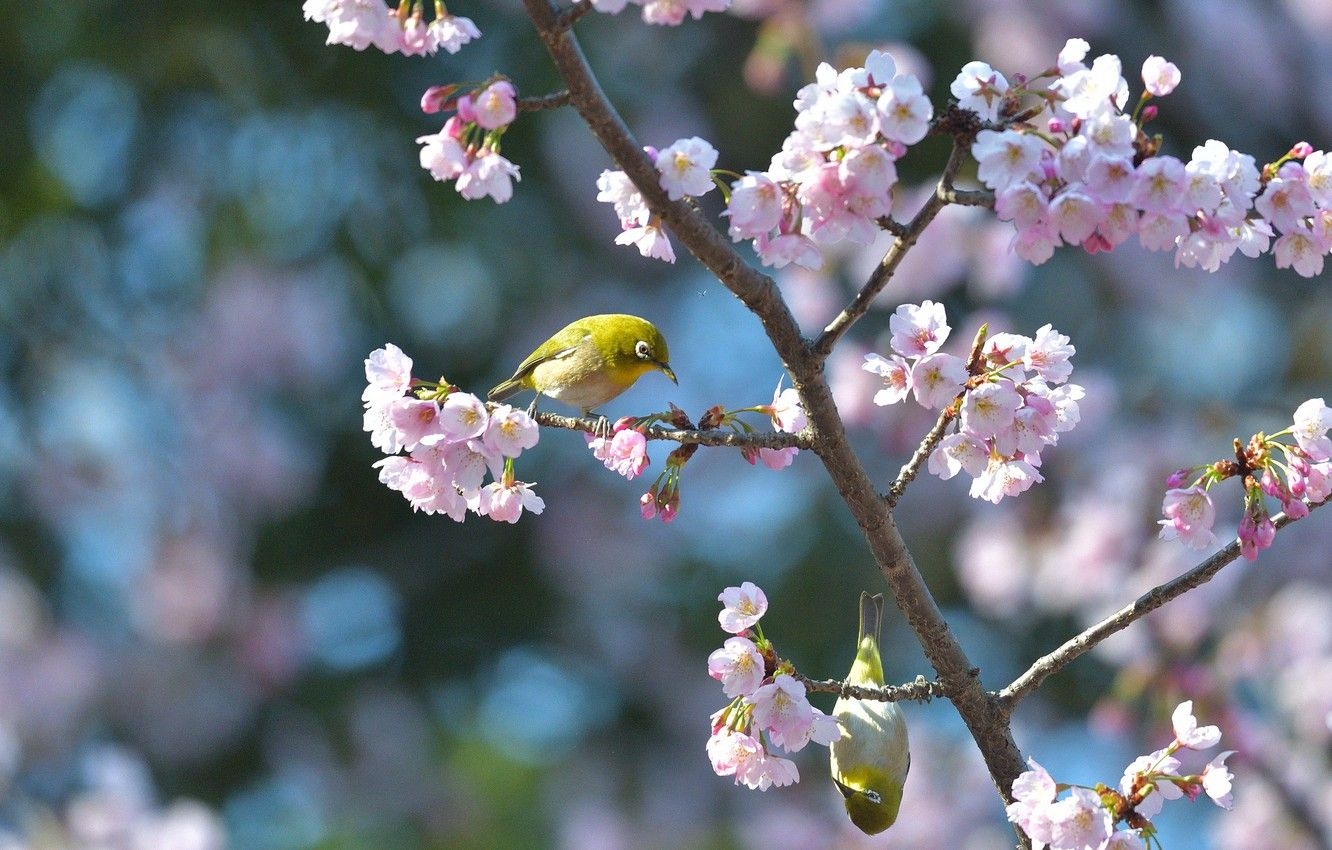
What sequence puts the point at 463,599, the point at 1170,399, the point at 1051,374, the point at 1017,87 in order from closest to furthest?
the point at 1017,87 < the point at 1051,374 < the point at 1170,399 < the point at 463,599

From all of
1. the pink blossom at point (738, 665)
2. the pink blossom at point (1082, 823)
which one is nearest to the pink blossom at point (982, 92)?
the pink blossom at point (738, 665)

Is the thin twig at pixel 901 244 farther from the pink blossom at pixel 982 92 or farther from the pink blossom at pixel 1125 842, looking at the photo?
the pink blossom at pixel 1125 842

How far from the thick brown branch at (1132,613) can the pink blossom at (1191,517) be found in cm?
4

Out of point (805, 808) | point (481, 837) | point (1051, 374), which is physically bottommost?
point (481, 837)

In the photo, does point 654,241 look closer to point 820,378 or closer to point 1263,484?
point 820,378

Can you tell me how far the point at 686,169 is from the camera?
1.42 meters

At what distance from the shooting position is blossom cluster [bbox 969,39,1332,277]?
4.40 ft

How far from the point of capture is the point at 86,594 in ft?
21.0

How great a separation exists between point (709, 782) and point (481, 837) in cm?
113

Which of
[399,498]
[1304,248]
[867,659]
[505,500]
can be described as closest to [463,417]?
[505,500]

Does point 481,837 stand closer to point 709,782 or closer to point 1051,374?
point 709,782

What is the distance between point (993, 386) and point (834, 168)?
0.31 metres

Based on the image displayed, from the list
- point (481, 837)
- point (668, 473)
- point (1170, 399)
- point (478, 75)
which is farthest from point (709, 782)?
point (668, 473)

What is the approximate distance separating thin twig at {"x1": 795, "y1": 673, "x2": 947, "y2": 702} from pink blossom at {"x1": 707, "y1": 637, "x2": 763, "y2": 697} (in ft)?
0.19
